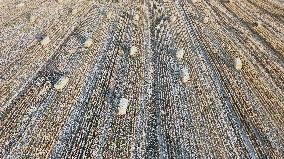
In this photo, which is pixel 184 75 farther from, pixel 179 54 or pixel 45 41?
pixel 45 41

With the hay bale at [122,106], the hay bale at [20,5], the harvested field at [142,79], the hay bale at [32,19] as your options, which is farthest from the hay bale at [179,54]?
the hay bale at [20,5]

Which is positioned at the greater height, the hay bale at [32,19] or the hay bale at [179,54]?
the hay bale at [179,54]

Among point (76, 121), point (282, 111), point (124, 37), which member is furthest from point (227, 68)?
point (76, 121)

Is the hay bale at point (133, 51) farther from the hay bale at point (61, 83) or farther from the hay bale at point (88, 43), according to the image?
the hay bale at point (61, 83)

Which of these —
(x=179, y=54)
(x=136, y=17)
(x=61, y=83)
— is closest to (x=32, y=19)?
(x=136, y=17)

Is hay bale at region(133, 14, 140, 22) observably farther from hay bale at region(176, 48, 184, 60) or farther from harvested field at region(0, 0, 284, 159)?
hay bale at region(176, 48, 184, 60)

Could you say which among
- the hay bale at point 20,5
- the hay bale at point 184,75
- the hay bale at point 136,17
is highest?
the hay bale at point 184,75

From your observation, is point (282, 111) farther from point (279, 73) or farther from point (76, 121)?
point (76, 121)
